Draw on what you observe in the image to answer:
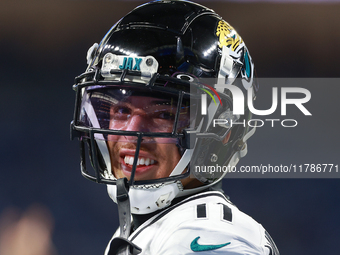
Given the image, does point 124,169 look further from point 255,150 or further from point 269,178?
point 269,178

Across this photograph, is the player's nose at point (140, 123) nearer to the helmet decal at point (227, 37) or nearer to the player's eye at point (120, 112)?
the player's eye at point (120, 112)

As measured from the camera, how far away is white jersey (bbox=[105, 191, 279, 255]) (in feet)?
3.58

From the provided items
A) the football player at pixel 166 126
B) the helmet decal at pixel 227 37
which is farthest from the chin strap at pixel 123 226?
the helmet decal at pixel 227 37

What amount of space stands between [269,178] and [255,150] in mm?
276

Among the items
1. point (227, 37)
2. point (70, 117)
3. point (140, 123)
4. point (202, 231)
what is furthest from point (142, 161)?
point (70, 117)

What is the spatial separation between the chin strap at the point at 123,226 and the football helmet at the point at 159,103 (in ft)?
0.09

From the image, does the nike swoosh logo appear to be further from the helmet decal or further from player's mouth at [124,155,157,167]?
the helmet decal

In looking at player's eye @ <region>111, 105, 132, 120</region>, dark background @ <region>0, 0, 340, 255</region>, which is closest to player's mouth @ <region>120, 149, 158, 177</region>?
player's eye @ <region>111, 105, 132, 120</region>

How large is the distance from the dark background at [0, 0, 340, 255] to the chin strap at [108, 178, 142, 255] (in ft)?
3.51

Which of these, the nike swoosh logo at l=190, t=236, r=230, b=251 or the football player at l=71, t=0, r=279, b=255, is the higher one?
the football player at l=71, t=0, r=279, b=255

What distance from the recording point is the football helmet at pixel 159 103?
1.22 metres

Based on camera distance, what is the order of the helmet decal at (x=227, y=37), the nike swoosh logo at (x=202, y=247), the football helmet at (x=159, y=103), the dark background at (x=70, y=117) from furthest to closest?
the dark background at (x=70, y=117) < the helmet decal at (x=227, y=37) < the football helmet at (x=159, y=103) < the nike swoosh logo at (x=202, y=247)

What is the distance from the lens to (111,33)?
1.37 meters

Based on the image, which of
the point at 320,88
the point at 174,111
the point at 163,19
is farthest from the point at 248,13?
the point at 174,111
